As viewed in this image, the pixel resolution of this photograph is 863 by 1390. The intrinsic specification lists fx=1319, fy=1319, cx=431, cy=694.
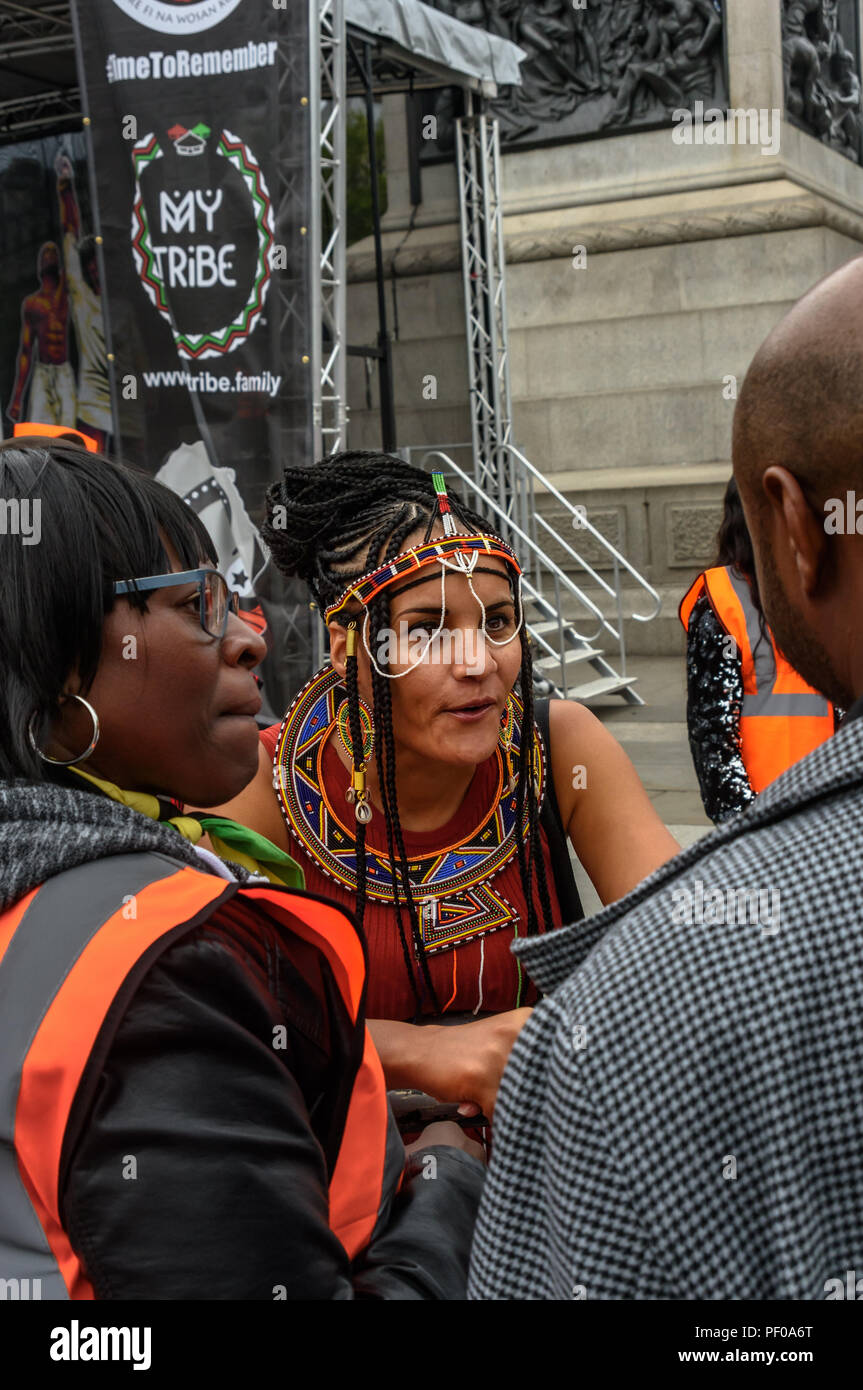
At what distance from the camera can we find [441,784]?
2484 mm

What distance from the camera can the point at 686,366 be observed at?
11.5 m

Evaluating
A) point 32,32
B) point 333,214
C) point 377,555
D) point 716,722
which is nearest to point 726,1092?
point 377,555

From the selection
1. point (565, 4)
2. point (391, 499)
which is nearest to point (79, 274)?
point (565, 4)

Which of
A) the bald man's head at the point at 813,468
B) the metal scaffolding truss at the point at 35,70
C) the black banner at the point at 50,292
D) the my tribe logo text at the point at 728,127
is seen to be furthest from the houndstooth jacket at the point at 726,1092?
the my tribe logo text at the point at 728,127

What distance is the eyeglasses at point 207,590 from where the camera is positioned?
1455 millimetres

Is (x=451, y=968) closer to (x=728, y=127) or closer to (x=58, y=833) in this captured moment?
(x=58, y=833)

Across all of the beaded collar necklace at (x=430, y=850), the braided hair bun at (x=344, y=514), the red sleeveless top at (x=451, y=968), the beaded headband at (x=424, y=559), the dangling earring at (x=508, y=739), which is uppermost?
the braided hair bun at (x=344, y=514)

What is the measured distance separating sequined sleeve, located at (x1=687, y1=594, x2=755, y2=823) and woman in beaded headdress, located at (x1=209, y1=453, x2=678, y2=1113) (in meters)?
0.76

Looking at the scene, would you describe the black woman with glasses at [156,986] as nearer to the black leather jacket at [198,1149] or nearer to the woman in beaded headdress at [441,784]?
the black leather jacket at [198,1149]

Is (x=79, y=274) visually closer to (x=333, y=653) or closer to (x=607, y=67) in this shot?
(x=607, y=67)

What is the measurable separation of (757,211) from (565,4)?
284 centimetres

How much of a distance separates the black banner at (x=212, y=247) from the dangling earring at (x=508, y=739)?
13.6ft
